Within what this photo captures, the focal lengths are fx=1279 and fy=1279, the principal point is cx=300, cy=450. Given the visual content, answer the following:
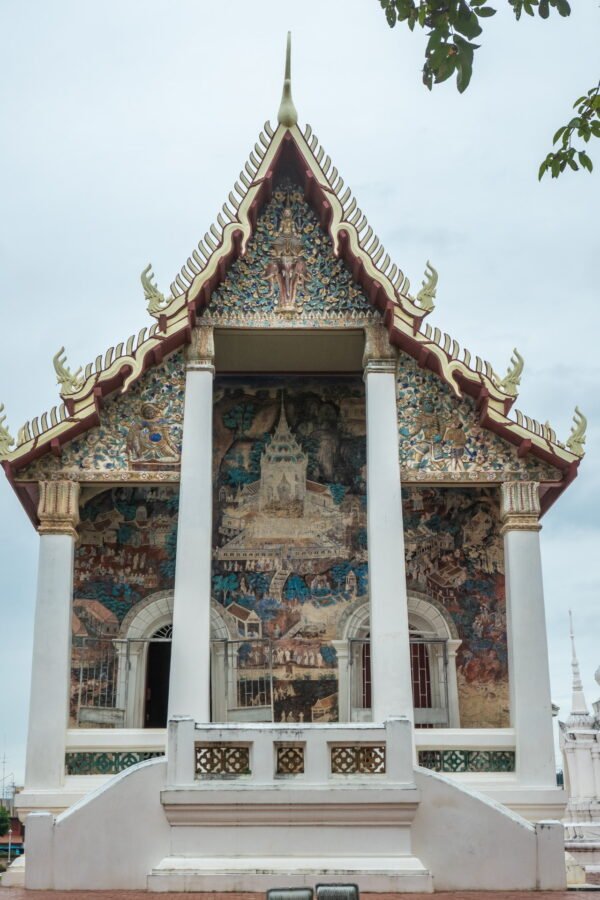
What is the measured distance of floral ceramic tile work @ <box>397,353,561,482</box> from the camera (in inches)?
515

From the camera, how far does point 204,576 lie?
12250 mm

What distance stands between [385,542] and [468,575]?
1.88 m

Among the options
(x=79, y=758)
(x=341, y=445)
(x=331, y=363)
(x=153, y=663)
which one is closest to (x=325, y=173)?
(x=331, y=363)

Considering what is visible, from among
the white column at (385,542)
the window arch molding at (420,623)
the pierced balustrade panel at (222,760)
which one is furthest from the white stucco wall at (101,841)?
the window arch molding at (420,623)

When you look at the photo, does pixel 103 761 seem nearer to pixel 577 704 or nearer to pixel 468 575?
pixel 468 575

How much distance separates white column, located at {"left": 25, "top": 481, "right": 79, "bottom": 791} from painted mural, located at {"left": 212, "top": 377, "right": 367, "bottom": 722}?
7.05 feet

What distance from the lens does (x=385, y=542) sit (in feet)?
41.1

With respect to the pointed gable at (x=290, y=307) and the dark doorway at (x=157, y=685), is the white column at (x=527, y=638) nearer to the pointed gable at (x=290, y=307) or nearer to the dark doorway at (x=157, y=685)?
the pointed gable at (x=290, y=307)

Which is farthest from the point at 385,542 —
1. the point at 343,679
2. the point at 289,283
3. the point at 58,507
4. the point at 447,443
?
the point at 58,507

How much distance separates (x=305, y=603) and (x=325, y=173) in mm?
4680

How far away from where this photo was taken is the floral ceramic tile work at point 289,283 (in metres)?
13.5

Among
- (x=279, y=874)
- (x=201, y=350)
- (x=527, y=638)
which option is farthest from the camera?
(x=201, y=350)

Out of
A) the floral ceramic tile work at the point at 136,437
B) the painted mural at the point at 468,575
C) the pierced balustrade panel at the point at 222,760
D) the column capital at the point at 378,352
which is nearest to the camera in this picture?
the pierced balustrade panel at the point at 222,760

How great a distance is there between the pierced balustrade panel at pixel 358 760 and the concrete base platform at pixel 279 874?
0.78 m
